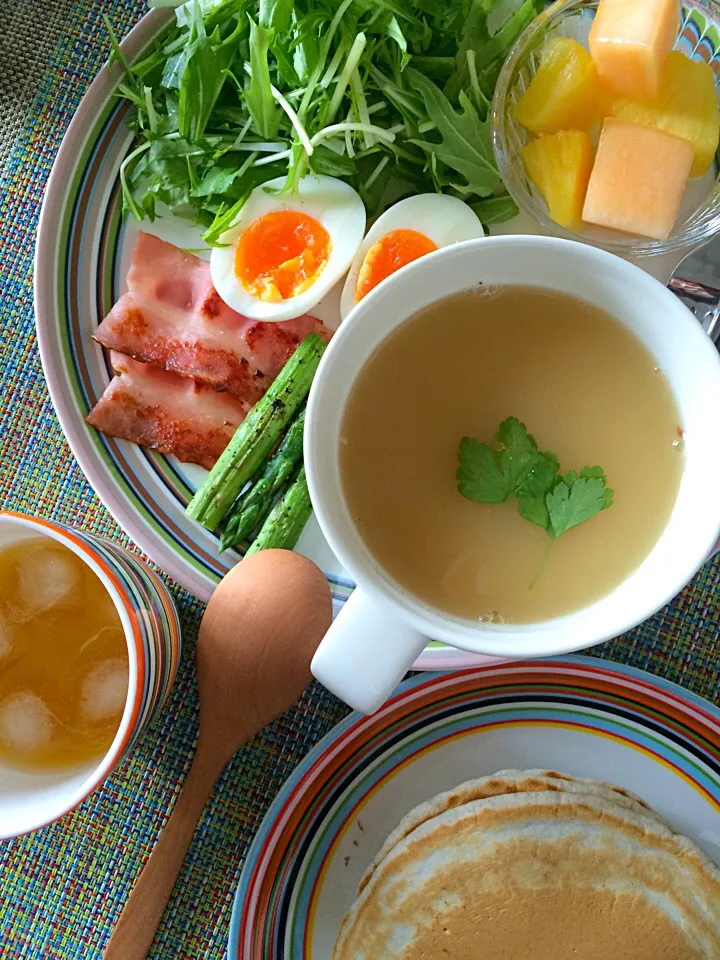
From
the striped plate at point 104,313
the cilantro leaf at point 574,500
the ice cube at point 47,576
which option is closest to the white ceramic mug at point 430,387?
the cilantro leaf at point 574,500

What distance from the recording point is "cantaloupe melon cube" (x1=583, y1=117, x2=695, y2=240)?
1.42 m

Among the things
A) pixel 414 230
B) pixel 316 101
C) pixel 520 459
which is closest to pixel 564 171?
pixel 414 230

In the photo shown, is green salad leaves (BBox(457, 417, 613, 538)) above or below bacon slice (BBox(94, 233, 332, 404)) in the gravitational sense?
above

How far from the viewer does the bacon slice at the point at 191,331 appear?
1.58 m

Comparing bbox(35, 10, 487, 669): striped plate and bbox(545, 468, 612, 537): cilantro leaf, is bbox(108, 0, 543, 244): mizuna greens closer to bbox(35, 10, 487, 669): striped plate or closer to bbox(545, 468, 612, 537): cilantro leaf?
bbox(35, 10, 487, 669): striped plate

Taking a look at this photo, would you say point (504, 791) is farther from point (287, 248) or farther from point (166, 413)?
point (287, 248)

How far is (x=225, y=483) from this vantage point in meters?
1.56

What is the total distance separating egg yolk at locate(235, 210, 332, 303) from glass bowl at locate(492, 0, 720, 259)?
34cm

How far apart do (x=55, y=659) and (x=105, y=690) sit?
101 millimetres

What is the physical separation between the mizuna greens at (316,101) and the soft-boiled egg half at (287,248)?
0.11ft

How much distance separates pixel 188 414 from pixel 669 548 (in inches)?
33.5

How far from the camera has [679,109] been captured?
145 centimetres

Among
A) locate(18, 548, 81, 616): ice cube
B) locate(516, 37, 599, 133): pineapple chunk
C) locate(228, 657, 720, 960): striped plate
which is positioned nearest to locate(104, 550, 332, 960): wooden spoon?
locate(228, 657, 720, 960): striped plate

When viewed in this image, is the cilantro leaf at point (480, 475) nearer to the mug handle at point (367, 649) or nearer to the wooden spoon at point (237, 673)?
the mug handle at point (367, 649)
